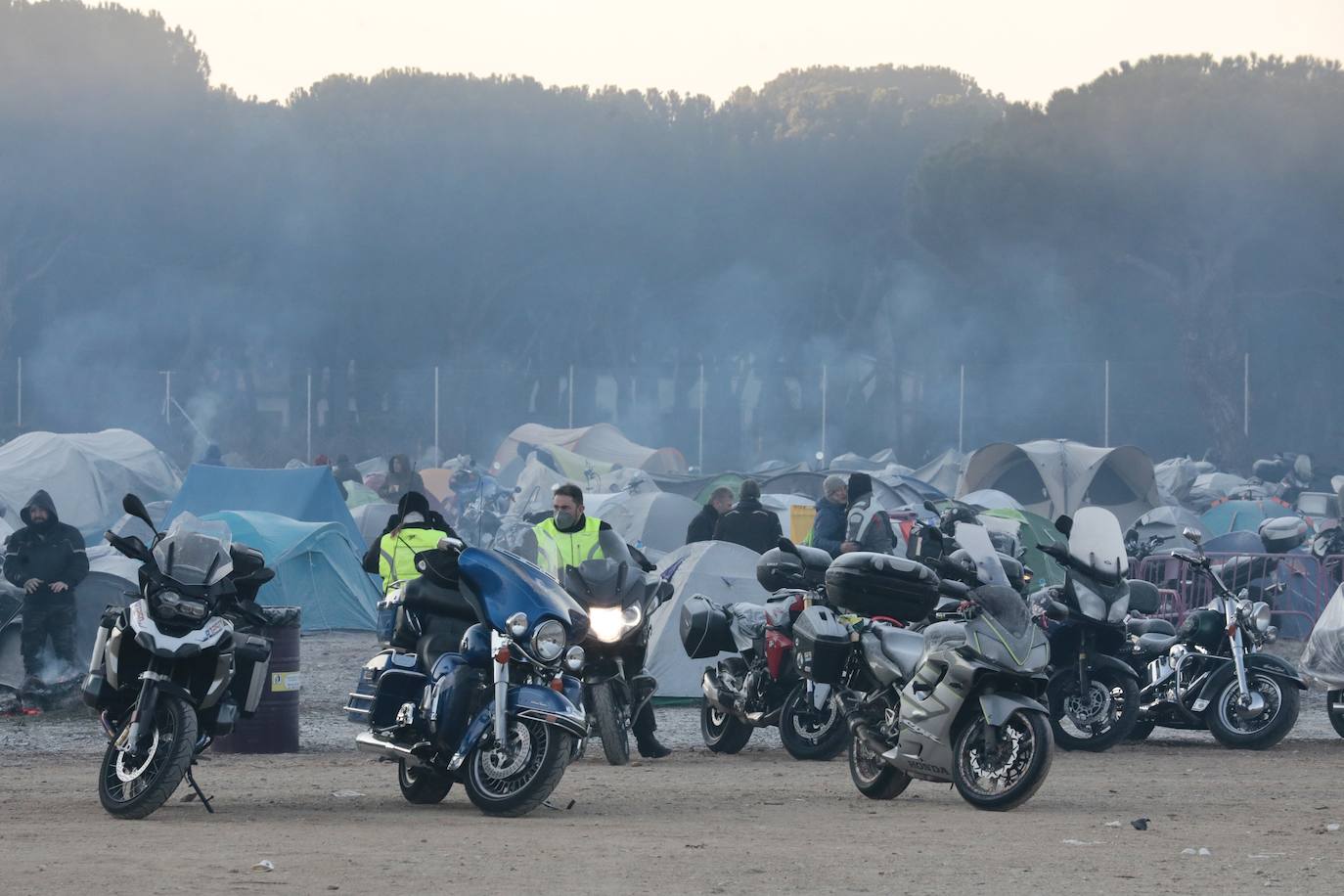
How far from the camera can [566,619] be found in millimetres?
7777

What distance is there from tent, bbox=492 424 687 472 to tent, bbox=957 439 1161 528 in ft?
26.0

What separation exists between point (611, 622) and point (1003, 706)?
8.91 feet

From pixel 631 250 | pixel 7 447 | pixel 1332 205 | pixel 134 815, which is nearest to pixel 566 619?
pixel 134 815

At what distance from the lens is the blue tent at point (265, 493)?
22.2 meters

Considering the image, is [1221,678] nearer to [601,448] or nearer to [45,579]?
[45,579]

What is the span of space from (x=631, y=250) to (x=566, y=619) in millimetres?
58937

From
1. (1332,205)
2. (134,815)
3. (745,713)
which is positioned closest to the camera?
(134,815)

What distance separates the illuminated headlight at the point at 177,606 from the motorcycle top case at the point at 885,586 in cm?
295

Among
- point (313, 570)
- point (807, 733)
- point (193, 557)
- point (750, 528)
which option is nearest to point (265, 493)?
point (313, 570)

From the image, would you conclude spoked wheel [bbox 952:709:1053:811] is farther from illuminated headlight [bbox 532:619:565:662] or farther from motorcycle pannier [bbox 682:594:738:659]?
motorcycle pannier [bbox 682:594:738:659]

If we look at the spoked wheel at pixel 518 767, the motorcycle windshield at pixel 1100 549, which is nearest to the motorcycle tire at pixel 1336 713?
the motorcycle windshield at pixel 1100 549

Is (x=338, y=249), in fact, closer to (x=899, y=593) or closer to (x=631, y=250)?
(x=631, y=250)

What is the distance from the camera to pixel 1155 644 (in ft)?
39.6

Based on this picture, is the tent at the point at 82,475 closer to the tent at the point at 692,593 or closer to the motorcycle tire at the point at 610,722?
the tent at the point at 692,593
